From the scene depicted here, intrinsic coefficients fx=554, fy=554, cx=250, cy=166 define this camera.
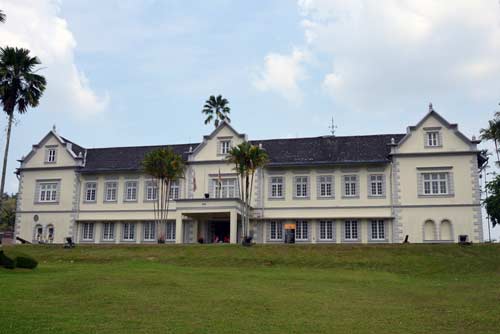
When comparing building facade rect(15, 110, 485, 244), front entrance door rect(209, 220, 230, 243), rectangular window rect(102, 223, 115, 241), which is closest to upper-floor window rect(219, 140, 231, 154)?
building facade rect(15, 110, 485, 244)

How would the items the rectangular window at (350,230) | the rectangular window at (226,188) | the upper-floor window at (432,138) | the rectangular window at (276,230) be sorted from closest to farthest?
the upper-floor window at (432,138)
the rectangular window at (350,230)
the rectangular window at (276,230)
the rectangular window at (226,188)

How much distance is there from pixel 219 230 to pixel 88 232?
12.7 m

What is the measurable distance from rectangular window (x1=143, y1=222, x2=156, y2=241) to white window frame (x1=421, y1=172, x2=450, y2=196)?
927 inches

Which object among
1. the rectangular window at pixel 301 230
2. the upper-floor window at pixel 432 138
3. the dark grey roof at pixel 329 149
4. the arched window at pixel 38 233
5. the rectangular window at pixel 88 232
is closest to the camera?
the upper-floor window at pixel 432 138

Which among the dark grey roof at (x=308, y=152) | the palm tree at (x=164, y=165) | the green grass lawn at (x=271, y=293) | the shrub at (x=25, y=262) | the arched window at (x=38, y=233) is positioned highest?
the dark grey roof at (x=308, y=152)

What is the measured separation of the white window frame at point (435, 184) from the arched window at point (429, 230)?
7.57ft

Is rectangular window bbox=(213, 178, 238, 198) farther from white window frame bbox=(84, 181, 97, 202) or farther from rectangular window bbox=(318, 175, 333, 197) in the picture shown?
white window frame bbox=(84, 181, 97, 202)

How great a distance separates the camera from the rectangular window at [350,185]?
46.5m

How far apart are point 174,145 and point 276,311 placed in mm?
38017

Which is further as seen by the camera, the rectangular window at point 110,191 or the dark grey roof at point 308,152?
the rectangular window at point 110,191

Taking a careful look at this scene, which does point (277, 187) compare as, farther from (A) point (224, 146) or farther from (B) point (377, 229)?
(B) point (377, 229)

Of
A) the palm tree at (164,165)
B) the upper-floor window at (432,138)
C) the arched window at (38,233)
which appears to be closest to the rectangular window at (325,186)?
the upper-floor window at (432,138)

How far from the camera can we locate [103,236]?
51.4m

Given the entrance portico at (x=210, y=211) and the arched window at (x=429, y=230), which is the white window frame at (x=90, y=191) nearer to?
the entrance portico at (x=210, y=211)
